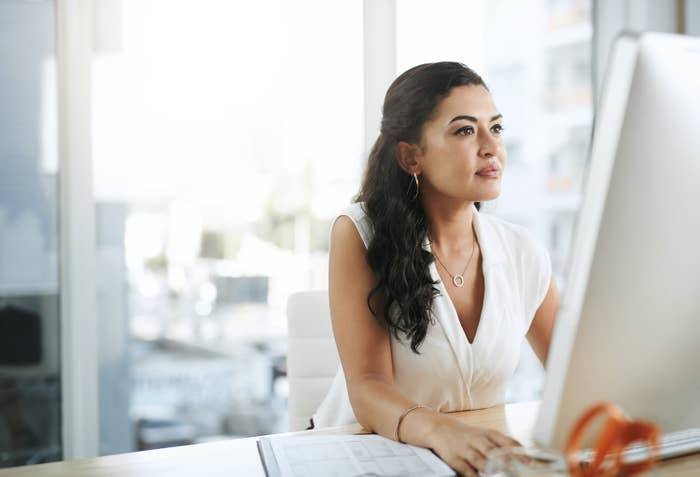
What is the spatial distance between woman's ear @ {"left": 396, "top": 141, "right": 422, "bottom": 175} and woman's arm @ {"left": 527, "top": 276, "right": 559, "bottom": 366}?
417 mm

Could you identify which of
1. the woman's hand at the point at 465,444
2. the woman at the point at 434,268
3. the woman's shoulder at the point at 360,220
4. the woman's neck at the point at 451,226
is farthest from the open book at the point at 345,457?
the woman's neck at the point at 451,226

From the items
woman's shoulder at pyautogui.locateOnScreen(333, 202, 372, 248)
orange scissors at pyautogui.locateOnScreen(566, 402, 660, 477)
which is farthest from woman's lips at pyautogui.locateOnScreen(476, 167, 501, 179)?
orange scissors at pyautogui.locateOnScreen(566, 402, 660, 477)

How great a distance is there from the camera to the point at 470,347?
138 cm

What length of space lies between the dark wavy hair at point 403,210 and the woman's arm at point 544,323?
301 mm

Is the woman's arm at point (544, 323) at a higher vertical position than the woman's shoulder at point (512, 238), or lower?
lower

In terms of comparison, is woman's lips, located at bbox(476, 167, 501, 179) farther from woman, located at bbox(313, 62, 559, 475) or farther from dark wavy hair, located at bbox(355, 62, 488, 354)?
dark wavy hair, located at bbox(355, 62, 488, 354)

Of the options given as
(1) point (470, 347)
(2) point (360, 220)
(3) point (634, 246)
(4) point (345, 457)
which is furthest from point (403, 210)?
(3) point (634, 246)

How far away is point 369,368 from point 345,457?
0.41 m

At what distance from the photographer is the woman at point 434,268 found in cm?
140

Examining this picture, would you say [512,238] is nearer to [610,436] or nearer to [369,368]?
[369,368]

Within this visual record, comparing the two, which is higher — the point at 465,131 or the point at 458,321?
the point at 465,131

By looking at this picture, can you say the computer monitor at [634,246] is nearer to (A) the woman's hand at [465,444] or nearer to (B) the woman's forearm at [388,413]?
(A) the woman's hand at [465,444]

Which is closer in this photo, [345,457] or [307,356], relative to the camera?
[345,457]

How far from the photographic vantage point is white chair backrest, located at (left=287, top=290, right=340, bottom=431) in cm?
162
